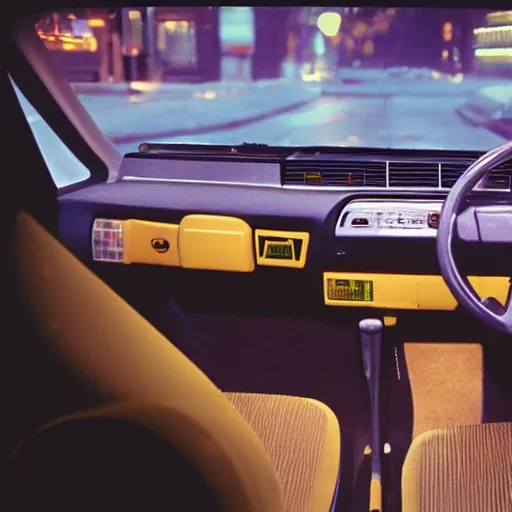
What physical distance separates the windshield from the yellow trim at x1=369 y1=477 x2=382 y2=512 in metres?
1.13

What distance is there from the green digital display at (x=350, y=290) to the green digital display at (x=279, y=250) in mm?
178

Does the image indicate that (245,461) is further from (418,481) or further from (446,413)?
(446,413)

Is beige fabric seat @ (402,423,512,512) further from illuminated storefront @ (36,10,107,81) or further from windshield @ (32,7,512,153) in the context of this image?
illuminated storefront @ (36,10,107,81)

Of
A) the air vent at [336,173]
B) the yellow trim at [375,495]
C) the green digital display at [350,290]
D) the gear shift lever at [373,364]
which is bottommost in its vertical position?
the yellow trim at [375,495]

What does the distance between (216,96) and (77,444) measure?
17.4 m

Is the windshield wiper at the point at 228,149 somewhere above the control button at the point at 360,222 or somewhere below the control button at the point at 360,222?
above

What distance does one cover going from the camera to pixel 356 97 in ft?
64.4

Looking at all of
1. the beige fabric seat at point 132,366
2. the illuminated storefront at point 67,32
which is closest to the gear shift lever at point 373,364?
the illuminated storefront at point 67,32

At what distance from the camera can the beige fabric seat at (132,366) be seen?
1.05m

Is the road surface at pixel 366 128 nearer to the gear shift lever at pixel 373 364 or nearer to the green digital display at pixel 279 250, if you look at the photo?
the green digital display at pixel 279 250

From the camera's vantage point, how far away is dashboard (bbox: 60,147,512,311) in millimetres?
2727

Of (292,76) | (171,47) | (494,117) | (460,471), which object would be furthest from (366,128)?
(292,76)

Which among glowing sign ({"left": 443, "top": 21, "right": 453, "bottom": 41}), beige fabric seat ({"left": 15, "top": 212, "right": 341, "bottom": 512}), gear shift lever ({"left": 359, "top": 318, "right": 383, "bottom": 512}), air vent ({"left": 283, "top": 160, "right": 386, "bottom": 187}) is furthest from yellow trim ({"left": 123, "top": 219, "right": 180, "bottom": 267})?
beige fabric seat ({"left": 15, "top": 212, "right": 341, "bottom": 512})

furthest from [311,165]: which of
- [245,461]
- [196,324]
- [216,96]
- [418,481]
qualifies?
[216,96]
